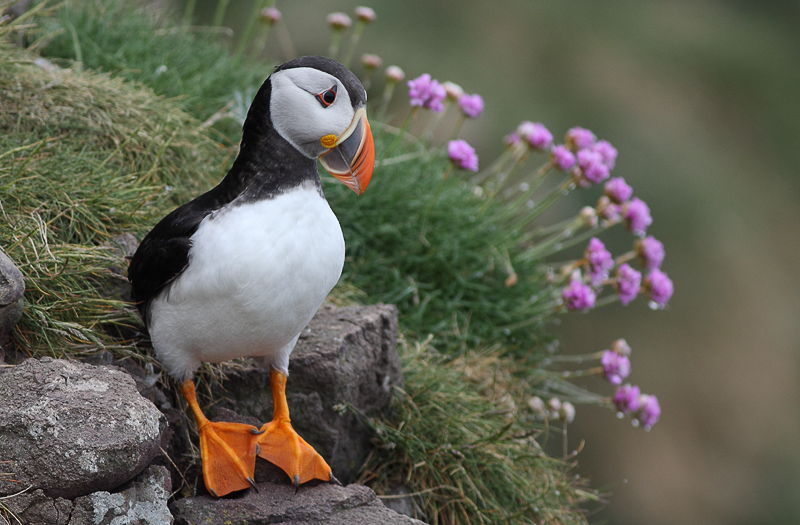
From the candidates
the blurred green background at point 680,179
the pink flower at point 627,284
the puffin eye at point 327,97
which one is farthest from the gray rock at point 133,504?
the blurred green background at point 680,179

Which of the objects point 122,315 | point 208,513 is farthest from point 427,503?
point 122,315

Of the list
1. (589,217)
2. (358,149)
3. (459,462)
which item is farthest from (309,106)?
(589,217)

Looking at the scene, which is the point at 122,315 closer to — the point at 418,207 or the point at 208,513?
the point at 208,513

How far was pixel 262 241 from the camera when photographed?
2090 millimetres

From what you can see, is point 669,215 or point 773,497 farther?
point 669,215

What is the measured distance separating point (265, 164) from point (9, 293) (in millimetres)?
812

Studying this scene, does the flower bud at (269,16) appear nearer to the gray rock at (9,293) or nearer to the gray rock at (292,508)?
the gray rock at (9,293)

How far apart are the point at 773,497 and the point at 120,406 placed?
24.2 ft

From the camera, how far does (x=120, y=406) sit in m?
1.98

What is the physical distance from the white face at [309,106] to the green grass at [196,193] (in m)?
0.95

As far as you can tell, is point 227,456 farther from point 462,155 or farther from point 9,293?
point 462,155

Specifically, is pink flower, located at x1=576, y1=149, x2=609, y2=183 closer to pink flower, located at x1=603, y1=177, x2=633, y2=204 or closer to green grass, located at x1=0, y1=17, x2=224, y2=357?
pink flower, located at x1=603, y1=177, x2=633, y2=204

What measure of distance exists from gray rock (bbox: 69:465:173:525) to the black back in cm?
56

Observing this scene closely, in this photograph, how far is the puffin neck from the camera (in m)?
2.19
